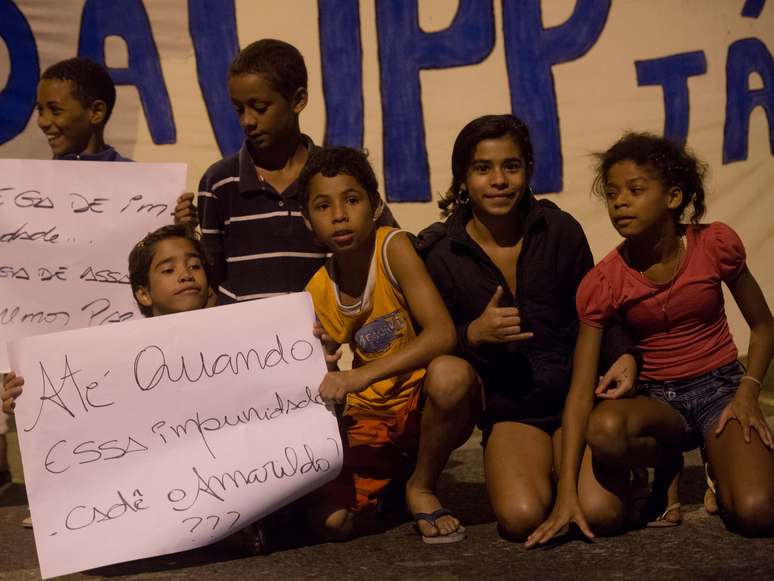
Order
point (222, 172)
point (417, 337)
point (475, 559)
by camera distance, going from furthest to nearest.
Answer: point (222, 172) → point (417, 337) → point (475, 559)

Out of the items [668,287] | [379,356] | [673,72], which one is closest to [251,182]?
[379,356]

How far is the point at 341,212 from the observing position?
11.1 ft

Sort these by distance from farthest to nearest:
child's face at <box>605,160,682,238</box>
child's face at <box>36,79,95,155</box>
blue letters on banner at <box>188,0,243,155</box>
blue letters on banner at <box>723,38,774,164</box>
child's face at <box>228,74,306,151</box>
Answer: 1. blue letters on banner at <box>723,38,774,164</box>
2. blue letters on banner at <box>188,0,243,155</box>
3. child's face at <box>36,79,95,155</box>
4. child's face at <box>228,74,306,151</box>
5. child's face at <box>605,160,682,238</box>

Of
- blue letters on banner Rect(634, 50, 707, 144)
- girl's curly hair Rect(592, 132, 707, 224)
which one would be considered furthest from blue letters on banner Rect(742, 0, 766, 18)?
girl's curly hair Rect(592, 132, 707, 224)

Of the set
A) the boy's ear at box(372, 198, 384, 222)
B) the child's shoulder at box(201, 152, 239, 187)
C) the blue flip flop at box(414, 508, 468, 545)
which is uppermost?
the child's shoulder at box(201, 152, 239, 187)

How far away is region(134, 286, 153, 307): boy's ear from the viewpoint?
3535mm

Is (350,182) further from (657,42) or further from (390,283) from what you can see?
(657,42)

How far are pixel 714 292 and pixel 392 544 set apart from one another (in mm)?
1094

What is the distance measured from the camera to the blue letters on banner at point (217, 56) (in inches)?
191

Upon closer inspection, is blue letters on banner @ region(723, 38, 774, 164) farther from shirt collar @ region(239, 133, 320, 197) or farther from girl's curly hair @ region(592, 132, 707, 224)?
shirt collar @ region(239, 133, 320, 197)

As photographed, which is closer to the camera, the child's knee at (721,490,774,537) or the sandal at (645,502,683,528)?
the child's knee at (721,490,774,537)

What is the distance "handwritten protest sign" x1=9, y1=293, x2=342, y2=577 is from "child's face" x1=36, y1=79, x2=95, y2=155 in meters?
1.01

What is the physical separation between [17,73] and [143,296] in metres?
1.62

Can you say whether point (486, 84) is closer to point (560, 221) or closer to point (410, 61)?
point (410, 61)
